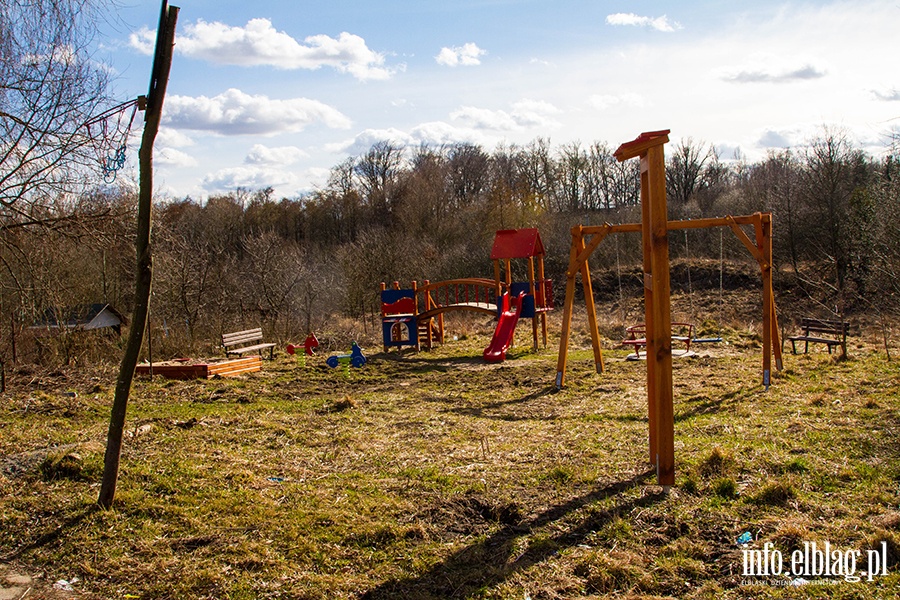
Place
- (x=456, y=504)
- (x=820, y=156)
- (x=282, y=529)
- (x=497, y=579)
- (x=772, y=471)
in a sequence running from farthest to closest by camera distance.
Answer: (x=820, y=156) → (x=772, y=471) → (x=456, y=504) → (x=282, y=529) → (x=497, y=579)

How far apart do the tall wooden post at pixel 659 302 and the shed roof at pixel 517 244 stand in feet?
37.0

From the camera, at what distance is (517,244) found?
17.2m

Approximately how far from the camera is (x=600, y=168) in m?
50.8

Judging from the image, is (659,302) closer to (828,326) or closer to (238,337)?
(828,326)

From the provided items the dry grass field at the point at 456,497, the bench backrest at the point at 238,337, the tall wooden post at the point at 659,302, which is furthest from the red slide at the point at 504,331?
the tall wooden post at the point at 659,302

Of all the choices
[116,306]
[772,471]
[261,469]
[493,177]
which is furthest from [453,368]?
[493,177]

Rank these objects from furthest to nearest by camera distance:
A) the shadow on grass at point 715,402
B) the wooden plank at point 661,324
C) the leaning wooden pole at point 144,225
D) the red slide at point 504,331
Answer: the red slide at point 504,331 → the shadow on grass at point 715,402 → the wooden plank at point 661,324 → the leaning wooden pole at point 144,225

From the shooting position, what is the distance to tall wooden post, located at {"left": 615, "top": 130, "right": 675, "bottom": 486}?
5402mm

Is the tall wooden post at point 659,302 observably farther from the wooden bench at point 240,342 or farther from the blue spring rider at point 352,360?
the wooden bench at point 240,342

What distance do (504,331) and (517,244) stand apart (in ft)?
8.48

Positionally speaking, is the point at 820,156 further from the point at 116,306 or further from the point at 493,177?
the point at 116,306

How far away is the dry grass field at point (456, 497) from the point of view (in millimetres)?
4133

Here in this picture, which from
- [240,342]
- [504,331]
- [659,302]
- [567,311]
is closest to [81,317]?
[240,342]

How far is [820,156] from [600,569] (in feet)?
102
